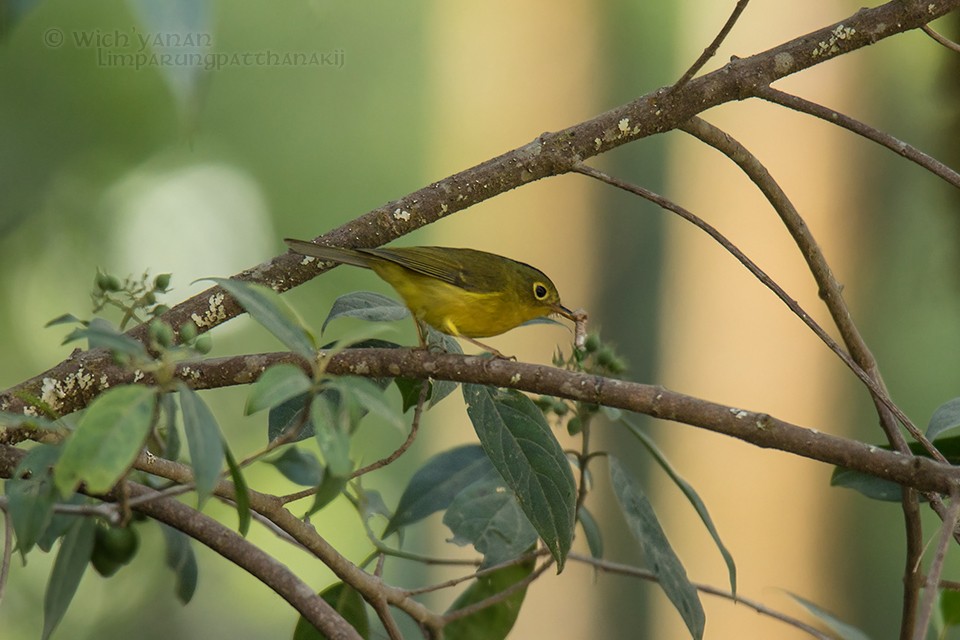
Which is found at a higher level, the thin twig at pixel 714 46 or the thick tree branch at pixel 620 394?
the thin twig at pixel 714 46

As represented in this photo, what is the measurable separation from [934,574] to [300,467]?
1.48m

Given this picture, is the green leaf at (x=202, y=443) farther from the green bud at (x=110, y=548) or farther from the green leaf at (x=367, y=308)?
the green bud at (x=110, y=548)

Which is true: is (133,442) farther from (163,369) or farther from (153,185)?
(153,185)

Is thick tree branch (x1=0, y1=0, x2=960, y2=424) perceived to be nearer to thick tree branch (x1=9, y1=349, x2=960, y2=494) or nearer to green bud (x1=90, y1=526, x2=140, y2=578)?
thick tree branch (x1=9, y1=349, x2=960, y2=494)

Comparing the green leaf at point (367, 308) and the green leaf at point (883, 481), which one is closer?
the green leaf at point (883, 481)

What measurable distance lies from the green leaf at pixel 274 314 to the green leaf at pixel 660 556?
0.90 metres

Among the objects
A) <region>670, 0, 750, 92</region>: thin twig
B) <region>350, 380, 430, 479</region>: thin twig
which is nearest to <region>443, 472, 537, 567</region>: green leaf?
<region>350, 380, 430, 479</region>: thin twig

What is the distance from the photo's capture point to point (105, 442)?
0.93 meters

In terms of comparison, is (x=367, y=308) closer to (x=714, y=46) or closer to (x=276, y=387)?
(x=714, y=46)

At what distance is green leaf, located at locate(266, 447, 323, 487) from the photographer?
2131 millimetres

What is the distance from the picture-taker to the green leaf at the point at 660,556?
181 cm

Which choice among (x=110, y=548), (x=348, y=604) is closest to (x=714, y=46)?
(x=348, y=604)

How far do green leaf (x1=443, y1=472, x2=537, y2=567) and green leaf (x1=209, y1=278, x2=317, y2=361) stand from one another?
3.04 ft

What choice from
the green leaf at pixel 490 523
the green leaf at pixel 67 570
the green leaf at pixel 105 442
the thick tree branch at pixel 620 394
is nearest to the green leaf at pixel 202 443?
the green leaf at pixel 105 442
